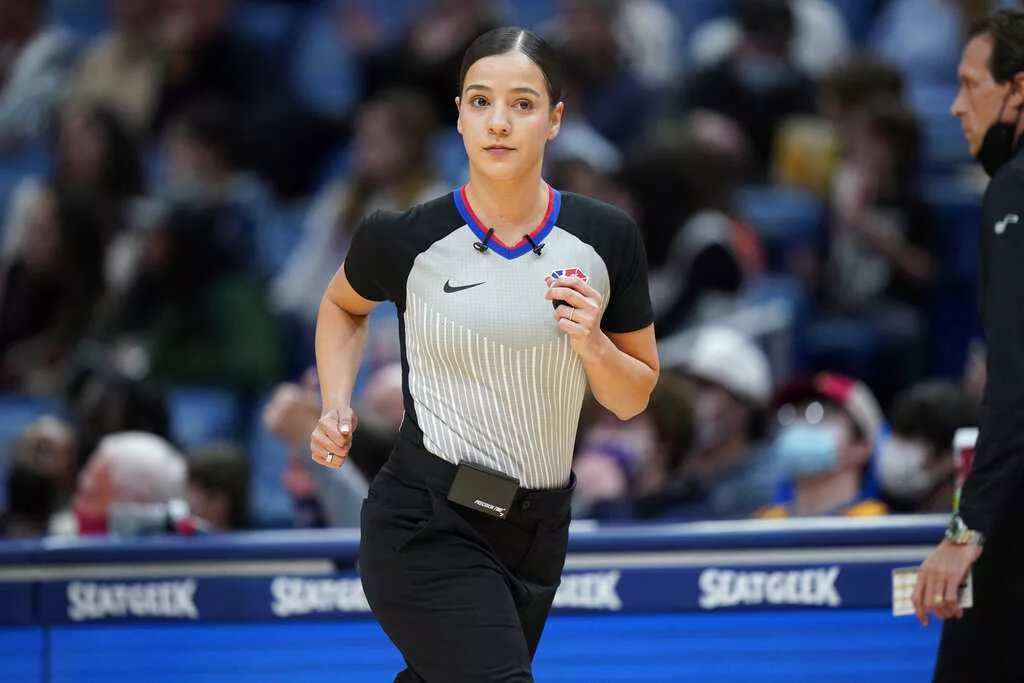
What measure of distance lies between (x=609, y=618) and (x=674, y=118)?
495 cm

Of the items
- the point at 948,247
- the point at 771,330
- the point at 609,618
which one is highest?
the point at 948,247

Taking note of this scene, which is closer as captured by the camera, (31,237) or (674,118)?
(31,237)

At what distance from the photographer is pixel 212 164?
851 cm

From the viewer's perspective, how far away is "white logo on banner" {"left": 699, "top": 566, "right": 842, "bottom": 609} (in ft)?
14.7

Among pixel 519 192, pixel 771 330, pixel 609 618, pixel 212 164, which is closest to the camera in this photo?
pixel 519 192

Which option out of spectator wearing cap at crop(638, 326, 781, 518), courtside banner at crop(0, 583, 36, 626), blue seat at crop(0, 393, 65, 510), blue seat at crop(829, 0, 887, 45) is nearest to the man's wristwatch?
spectator wearing cap at crop(638, 326, 781, 518)

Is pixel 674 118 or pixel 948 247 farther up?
pixel 674 118

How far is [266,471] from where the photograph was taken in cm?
774

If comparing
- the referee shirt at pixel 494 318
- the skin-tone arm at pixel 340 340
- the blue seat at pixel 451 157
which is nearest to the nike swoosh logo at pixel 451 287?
the referee shirt at pixel 494 318

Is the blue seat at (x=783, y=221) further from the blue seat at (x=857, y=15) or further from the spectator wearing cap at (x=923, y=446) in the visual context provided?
the spectator wearing cap at (x=923, y=446)

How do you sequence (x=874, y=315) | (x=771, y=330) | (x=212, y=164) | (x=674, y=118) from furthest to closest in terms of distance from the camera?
(x=674, y=118)
(x=212, y=164)
(x=874, y=315)
(x=771, y=330)

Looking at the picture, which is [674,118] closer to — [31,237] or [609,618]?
[31,237]

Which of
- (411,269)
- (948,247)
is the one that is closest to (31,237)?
(948,247)

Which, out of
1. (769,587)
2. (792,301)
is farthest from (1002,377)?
(792,301)
